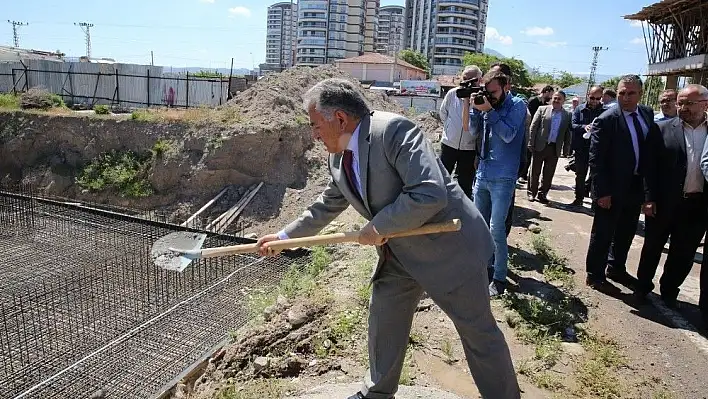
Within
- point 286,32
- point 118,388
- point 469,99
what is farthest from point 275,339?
point 286,32

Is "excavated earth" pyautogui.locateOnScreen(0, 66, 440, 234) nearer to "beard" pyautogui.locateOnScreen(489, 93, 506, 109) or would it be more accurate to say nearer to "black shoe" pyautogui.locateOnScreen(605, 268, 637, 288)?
"black shoe" pyautogui.locateOnScreen(605, 268, 637, 288)

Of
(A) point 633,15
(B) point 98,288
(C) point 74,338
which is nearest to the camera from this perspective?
(C) point 74,338

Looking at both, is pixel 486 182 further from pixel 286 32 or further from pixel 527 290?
pixel 286 32

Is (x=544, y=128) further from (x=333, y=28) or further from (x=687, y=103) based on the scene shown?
(x=333, y=28)

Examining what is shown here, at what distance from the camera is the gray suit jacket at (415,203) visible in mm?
1729

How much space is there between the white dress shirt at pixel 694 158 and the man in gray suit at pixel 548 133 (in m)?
2.93

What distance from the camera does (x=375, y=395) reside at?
2.15 meters

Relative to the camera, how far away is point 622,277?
4.11m

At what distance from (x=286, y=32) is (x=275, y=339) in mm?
114289

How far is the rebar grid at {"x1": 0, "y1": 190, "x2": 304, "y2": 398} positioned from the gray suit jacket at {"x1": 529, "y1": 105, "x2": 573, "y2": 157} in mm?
3409

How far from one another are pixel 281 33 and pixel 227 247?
112076 mm

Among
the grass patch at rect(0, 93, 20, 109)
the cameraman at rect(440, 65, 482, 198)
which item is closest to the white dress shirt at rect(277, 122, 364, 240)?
the cameraman at rect(440, 65, 482, 198)

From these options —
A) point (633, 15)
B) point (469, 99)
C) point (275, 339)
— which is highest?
point (633, 15)

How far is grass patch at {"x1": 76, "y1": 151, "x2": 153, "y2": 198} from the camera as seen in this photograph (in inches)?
472
